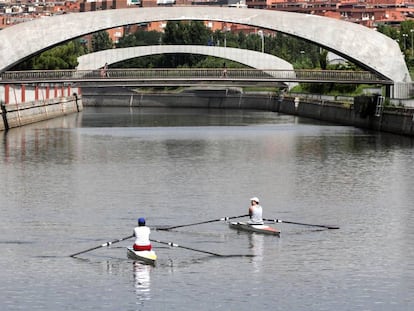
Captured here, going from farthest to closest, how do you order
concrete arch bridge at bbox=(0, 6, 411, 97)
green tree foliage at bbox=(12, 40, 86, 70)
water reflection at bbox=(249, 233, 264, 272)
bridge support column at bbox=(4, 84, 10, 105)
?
1. green tree foliage at bbox=(12, 40, 86, 70)
2. bridge support column at bbox=(4, 84, 10, 105)
3. concrete arch bridge at bbox=(0, 6, 411, 97)
4. water reflection at bbox=(249, 233, 264, 272)

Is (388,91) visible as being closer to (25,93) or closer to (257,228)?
(25,93)

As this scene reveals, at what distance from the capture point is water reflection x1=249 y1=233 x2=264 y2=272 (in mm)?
38281

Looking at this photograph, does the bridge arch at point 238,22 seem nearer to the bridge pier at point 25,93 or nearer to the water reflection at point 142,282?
the bridge pier at point 25,93

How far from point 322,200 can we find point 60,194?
35.6 feet

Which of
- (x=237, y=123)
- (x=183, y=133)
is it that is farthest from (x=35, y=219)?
(x=237, y=123)

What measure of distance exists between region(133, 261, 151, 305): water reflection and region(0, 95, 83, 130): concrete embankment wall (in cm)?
5885

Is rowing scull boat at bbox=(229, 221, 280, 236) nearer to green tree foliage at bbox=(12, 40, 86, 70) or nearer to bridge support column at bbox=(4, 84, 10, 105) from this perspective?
bridge support column at bbox=(4, 84, 10, 105)

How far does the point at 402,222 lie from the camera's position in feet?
152

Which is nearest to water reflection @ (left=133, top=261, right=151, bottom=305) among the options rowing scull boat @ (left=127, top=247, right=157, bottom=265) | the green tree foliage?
rowing scull boat @ (left=127, top=247, right=157, bottom=265)

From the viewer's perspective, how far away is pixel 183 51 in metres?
156

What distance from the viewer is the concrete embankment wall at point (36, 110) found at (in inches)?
3861

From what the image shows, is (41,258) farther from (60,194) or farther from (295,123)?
(295,123)

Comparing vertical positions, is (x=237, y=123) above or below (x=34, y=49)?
below

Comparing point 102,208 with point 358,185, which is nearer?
point 102,208
